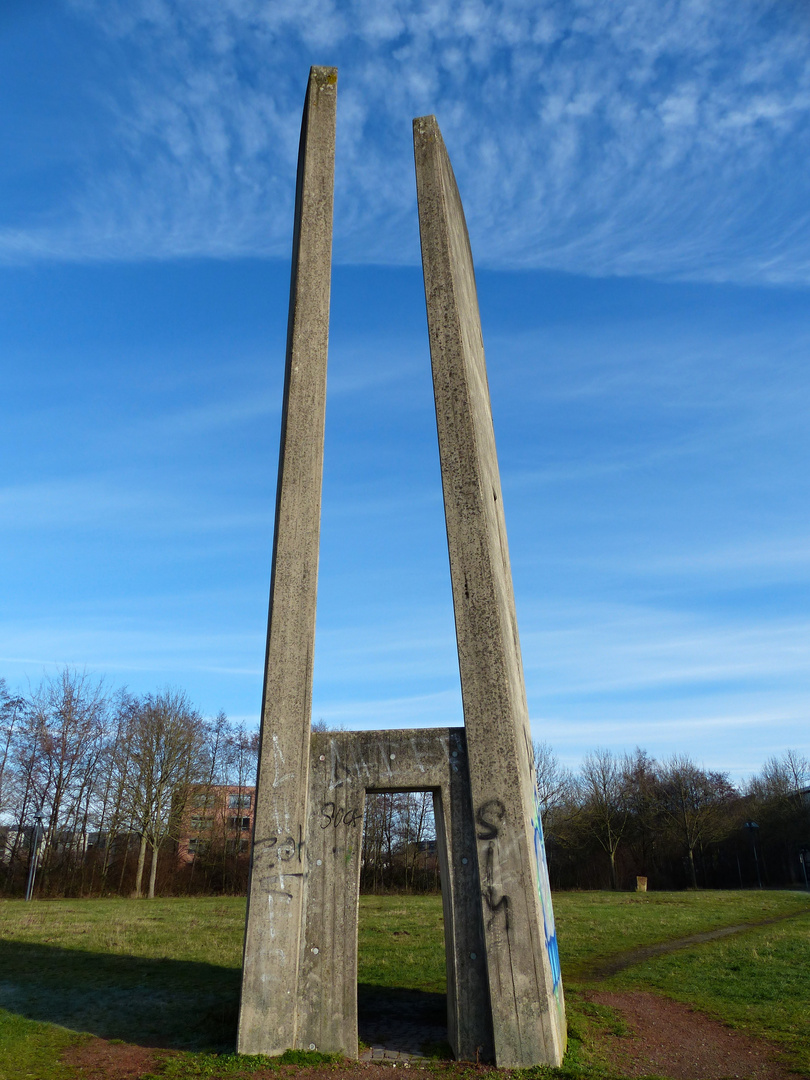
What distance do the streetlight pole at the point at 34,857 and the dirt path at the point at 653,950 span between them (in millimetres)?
29138

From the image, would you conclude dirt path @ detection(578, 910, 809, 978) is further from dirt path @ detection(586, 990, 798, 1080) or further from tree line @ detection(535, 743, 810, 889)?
tree line @ detection(535, 743, 810, 889)

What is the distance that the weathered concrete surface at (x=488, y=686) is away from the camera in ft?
25.3

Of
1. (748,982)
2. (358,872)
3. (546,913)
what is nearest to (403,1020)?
(546,913)

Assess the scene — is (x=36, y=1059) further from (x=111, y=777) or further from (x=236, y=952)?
(x=111, y=777)

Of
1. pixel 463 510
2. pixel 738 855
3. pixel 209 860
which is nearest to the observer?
pixel 463 510

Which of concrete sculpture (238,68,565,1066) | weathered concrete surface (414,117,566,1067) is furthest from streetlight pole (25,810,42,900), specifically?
weathered concrete surface (414,117,566,1067)

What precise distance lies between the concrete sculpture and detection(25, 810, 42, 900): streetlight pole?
31834mm

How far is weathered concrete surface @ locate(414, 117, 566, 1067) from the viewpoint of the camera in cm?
772

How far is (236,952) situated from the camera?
51.8 feet

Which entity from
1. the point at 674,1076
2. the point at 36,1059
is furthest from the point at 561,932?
the point at 36,1059

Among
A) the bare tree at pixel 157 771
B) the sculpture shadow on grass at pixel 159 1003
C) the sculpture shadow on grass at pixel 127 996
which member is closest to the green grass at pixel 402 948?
the sculpture shadow on grass at pixel 159 1003

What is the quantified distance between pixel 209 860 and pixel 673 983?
34572mm

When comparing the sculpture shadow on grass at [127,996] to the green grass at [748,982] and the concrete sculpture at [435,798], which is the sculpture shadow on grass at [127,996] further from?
the green grass at [748,982]

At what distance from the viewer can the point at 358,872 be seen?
334 inches
